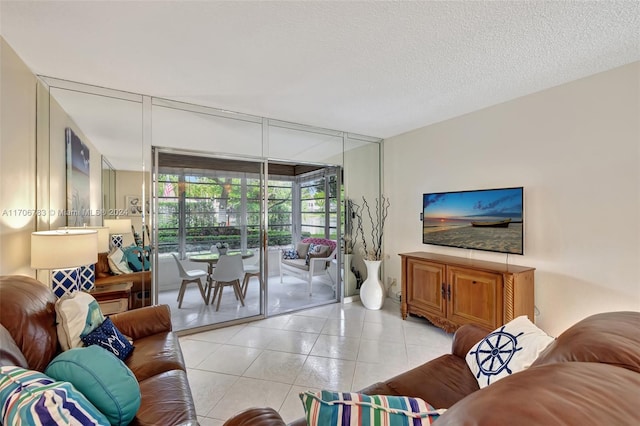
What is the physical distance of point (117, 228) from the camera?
2.89 m

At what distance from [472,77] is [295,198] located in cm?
259

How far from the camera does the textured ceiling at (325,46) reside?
5.57ft

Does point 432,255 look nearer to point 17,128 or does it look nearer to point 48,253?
point 48,253

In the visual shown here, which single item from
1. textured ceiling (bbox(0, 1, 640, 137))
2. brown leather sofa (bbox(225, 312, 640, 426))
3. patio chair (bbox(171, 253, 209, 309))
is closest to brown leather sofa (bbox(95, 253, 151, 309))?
patio chair (bbox(171, 253, 209, 309))

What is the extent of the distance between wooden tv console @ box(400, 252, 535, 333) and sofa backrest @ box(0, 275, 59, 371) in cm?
327

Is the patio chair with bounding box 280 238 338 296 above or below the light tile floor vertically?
above

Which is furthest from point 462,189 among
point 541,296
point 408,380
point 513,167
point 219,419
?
point 219,419

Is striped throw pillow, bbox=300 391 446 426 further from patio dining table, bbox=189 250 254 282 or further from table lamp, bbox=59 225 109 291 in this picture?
patio dining table, bbox=189 250 254 282

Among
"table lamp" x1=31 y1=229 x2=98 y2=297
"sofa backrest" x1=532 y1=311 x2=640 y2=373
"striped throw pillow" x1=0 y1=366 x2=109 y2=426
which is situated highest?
"table lamp" x1=31 y1=229 x2=98 y2=297

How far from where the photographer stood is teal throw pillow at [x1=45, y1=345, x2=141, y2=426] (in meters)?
1.06

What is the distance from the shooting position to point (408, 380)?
1.52 meters

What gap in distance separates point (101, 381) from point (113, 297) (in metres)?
2.05

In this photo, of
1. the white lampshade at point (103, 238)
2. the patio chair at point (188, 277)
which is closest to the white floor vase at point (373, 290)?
the patio chair at point (188, 277)

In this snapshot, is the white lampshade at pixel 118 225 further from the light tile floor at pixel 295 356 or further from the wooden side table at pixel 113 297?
the light tile floor at pixel 295 356
